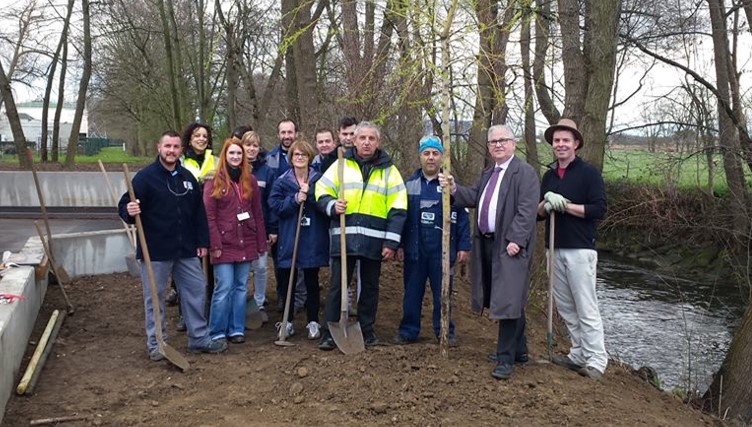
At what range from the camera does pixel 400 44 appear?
7.02m

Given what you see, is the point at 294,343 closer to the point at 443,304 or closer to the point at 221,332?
the point at 221,332

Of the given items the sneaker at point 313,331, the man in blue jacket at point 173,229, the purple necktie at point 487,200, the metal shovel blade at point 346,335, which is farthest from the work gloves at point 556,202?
the man in blue jacket at point 173,229

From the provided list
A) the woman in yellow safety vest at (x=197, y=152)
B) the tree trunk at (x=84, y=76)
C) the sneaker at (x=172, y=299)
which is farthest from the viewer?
the tree trunk at (x=84, y=76)

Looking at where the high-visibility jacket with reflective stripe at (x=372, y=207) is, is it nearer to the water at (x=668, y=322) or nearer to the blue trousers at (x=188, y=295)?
the blue trousers at (x=188, y=295)

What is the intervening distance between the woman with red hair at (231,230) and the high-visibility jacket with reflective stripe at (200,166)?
32 centimetres

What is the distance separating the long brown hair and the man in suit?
182cm

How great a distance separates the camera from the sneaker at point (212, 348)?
5.71 metres

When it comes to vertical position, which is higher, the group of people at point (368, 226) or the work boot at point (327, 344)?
the group of people at point (368, 226)

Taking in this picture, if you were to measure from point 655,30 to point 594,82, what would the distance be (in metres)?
4.96

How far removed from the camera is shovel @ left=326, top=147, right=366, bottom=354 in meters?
5.44

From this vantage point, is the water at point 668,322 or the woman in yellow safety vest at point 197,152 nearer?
the woman in yellow safety vest at point 197,152

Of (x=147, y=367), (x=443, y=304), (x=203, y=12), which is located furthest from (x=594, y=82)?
(x=203, y=12)

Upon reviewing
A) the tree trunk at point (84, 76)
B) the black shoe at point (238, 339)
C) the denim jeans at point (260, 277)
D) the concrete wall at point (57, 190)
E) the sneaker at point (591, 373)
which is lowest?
the sneaker at point (591, 373)

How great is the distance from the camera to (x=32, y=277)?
665cm
